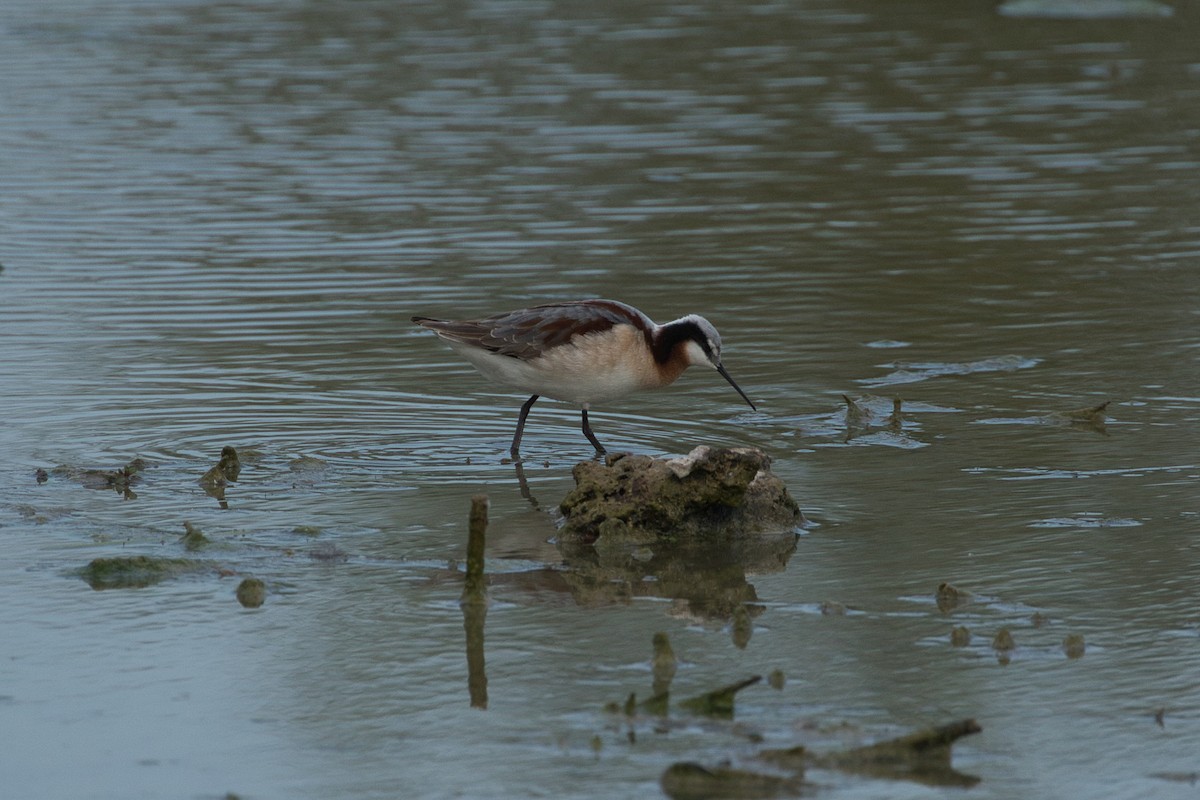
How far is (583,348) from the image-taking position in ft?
33.3

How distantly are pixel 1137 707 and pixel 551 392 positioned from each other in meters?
4.79

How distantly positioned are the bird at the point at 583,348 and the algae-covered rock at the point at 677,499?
139 centimetres

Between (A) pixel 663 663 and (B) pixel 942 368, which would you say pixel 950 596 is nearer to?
(A) pixel 663 663

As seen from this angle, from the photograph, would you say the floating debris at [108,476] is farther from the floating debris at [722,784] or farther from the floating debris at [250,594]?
the floating debris at [722,784]

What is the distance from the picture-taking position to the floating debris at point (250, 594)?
7.69m

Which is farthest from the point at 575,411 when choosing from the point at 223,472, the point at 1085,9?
the point at 1085,9

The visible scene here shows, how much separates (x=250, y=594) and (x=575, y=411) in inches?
175

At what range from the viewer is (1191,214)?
17.3 metres

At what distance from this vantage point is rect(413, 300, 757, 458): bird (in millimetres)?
10180

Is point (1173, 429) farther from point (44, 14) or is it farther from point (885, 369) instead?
point (44, 14)

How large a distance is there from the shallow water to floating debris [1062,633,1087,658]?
0.21 feet

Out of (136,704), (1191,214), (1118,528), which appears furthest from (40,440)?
(1191,214)

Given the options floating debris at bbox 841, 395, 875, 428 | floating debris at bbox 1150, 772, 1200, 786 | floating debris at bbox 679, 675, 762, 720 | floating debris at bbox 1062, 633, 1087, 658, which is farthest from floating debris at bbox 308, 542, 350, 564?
floating debris at bbox 1150, 772, 1200, 786

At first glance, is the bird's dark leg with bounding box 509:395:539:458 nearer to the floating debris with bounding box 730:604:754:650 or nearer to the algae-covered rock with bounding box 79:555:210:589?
the algae-covered rock with bounding box 79:555:210:589
